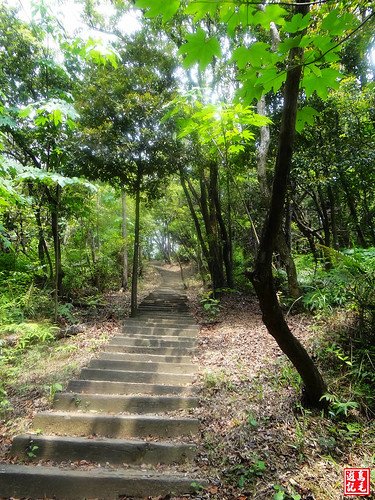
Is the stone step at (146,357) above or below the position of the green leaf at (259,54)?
below

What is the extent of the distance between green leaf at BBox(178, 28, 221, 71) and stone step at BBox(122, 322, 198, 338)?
220 inches

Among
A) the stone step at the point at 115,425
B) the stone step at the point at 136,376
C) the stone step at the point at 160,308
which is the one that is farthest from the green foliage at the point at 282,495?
the stone step at the point at 160,308

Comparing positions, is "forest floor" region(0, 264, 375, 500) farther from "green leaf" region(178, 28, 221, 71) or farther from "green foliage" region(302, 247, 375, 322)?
"green leaf" region(178, 28, 221, 71)

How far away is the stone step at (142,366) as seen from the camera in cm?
474

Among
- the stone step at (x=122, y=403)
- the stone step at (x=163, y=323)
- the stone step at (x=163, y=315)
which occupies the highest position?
the stone step at (x=163, y=315)

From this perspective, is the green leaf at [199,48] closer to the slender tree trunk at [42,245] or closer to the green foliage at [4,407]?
the green foliage at [4,407]

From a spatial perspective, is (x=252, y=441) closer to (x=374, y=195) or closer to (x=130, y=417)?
(x=130, y=417)

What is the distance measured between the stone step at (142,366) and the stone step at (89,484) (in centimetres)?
181

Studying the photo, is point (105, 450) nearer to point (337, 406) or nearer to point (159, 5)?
point (337, 406)

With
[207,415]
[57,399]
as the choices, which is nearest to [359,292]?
[207,415]

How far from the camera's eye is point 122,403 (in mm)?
3906

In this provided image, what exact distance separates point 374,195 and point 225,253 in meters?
4.91

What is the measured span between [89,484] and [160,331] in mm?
3637

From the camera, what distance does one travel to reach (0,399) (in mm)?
4273
